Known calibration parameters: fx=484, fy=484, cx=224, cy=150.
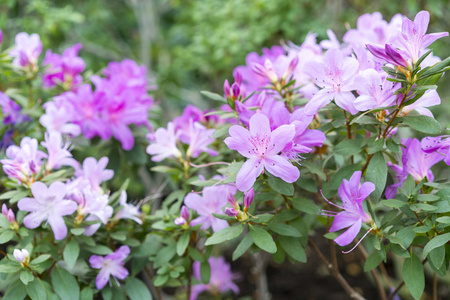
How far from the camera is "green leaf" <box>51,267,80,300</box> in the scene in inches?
46.6

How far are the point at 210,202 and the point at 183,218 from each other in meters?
0.08

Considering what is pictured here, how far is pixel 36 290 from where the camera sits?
114cm

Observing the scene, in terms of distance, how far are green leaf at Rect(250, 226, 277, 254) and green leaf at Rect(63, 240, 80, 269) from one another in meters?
0.43

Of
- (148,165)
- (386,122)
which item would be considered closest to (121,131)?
(148,165)

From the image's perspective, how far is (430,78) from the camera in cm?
99

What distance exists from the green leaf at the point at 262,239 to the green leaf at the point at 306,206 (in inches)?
5.1

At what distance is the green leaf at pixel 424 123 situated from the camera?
1.00 m

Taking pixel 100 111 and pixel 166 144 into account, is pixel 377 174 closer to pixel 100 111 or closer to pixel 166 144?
pixel 166 144

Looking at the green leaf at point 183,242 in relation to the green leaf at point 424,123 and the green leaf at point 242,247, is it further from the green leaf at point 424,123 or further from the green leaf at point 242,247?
the green leaf at point 424,123

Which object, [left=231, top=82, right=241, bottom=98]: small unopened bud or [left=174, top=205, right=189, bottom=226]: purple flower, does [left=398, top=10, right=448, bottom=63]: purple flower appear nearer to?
[left=231, top=82, right=241, bottom=98]: small unopened bud

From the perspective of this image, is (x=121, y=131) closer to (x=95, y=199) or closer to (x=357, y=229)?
(x=95, y=199)

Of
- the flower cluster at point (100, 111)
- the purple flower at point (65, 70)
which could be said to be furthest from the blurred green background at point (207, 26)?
the flower cluster at point (100, 111)

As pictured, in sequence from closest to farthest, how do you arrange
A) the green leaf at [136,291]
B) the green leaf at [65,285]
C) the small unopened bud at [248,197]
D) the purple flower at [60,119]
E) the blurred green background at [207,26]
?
the small unopened bud at [248,197] → the green leaf at [65,285] → the green leaf at [136,291] → the purple flower at [60,119] → the blurred green background at [207,26]

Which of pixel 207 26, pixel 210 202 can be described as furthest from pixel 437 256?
pixel 207 26
